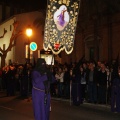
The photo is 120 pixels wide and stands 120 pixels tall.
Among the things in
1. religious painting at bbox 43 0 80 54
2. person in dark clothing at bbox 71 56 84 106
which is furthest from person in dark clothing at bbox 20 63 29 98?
person in dark clothing at bbox 71 56 84 106

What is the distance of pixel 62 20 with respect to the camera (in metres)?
21.5

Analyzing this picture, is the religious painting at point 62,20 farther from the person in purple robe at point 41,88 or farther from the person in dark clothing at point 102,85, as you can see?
the person in purple robe at point 41,88

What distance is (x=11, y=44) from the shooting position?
33.1 meters

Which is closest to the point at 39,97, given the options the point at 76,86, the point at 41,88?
the point at 41,88

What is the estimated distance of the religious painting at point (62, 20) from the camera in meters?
21.0

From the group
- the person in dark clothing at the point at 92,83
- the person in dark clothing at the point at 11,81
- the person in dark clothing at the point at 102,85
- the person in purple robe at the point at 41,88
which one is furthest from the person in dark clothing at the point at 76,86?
the person in purple robe at the point at 41,88

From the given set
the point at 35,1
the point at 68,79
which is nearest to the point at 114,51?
the point at 68,79

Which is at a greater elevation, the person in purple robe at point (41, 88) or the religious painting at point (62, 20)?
the religious painting at point (62, 20)

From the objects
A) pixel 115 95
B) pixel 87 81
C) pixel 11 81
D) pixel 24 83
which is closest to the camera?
pixel 115 95

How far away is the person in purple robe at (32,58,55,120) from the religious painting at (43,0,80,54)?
471 inches

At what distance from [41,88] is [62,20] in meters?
13.1

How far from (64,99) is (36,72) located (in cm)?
901

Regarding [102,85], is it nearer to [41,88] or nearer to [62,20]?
[41,88]

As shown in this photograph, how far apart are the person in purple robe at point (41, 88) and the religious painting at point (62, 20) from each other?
39.2 feet
